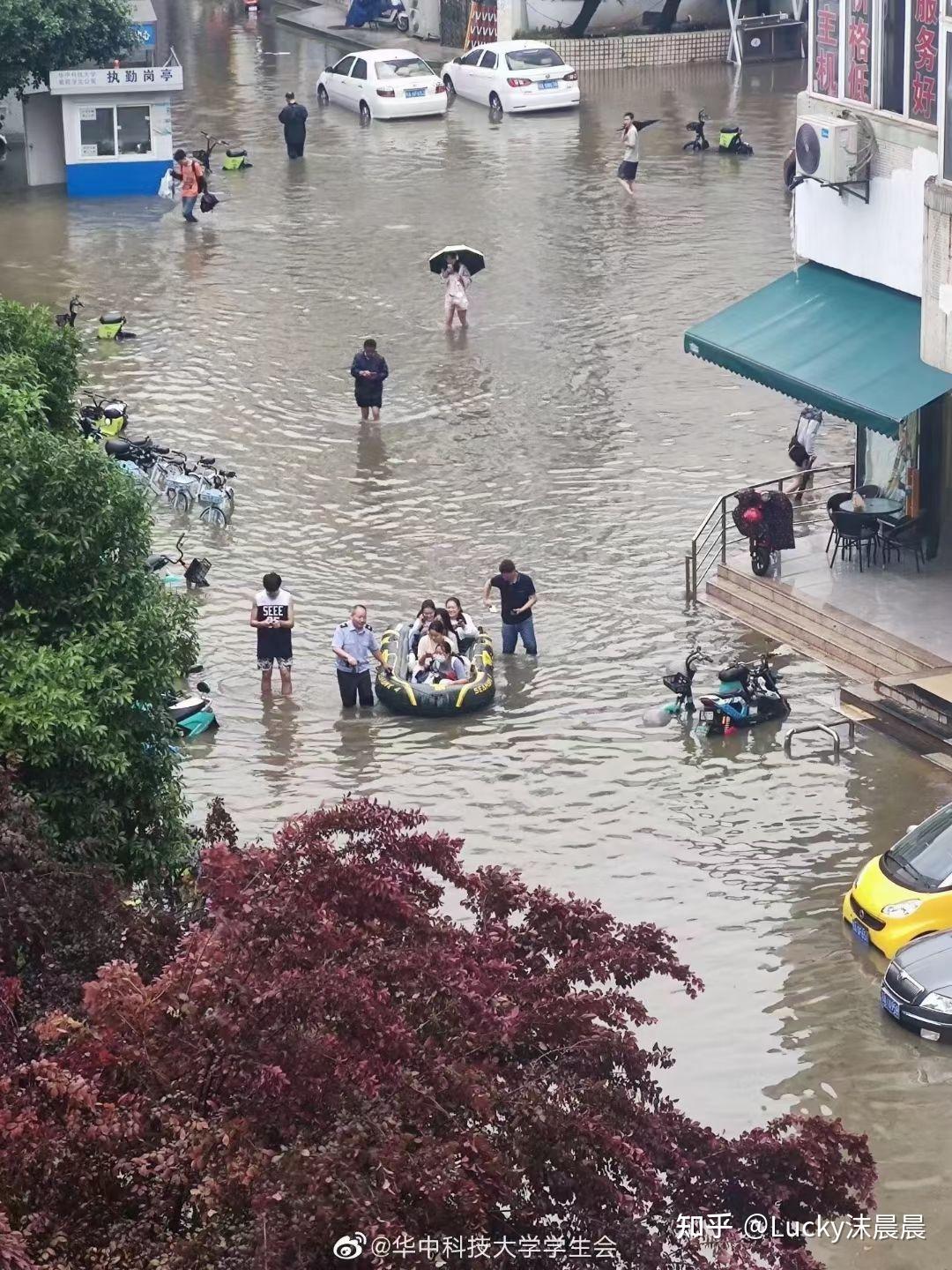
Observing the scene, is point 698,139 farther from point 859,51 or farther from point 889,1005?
point 889,1005

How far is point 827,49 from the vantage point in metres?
24.1

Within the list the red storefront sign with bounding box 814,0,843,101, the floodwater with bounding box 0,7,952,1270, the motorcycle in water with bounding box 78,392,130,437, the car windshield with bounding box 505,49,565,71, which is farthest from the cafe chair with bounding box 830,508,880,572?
the car windshield with bounding box 505,49,565,71

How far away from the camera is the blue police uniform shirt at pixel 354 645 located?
2197 cm

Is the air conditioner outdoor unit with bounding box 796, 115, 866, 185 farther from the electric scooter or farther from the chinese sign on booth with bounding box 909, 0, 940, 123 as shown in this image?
the electric scooter

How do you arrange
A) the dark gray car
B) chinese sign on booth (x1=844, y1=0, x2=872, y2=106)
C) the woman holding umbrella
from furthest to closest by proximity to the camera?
the woman holding umbrella < chinese sign on booth (x1=844, y1=0, x2=872, y2=106) < the dark gray car

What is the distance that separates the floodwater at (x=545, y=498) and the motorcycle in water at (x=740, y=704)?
0.76 feet

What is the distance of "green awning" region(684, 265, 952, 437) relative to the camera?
2252 centimetres

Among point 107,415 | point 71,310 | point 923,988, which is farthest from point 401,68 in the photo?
point 923,988

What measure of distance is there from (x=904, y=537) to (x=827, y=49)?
18.0ft

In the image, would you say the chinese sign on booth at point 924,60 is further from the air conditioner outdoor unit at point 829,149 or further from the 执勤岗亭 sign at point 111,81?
the 执勤岗亭 sign at point 111,81

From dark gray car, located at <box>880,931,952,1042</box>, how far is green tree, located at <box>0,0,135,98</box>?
1338 inches

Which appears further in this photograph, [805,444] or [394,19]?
[394,19]

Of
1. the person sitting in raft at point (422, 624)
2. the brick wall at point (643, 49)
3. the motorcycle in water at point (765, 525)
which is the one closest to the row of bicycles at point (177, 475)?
the person sitting in raft at point (422, 624)

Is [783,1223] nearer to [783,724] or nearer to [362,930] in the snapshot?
[362,930]
